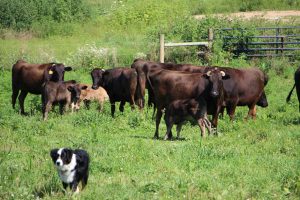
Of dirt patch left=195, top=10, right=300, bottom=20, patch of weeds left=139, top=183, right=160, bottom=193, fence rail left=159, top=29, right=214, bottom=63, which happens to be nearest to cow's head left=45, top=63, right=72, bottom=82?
fence rail left=159, top=29, right=214, bottom=63

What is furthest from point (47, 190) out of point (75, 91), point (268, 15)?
point (268, 15)

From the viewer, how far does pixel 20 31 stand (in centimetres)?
3612

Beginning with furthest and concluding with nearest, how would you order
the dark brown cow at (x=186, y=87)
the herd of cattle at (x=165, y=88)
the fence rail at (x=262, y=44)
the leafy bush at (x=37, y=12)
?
the leafy bush at (x=37, y=12) < the fence rail at (x=262, y=44) < the dark brown cow at (x=186, y=87) < the herd of cattle at (x=165, y=88)

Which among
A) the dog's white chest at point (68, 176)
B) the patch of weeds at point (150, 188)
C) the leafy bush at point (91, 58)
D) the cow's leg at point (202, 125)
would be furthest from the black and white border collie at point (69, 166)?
the leafy bush at point (91, 58)

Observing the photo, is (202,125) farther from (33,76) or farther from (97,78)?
(33,76)

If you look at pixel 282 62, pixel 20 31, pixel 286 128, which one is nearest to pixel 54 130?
pixel 286 128

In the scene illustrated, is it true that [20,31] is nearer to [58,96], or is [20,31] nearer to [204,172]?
[58,96]

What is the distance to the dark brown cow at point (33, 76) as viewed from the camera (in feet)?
62.9

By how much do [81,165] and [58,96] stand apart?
917 cm

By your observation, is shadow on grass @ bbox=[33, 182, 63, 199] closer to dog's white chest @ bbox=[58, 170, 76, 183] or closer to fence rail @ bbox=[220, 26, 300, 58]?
dog's white chest @ bbox=[58, 170, 76, 183]

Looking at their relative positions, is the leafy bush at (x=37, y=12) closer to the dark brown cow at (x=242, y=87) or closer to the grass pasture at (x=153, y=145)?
the grass pasture at (x=153, y=145)

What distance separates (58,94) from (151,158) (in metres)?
7.35

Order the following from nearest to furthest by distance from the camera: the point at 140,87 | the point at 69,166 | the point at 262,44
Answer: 1. the point at 69,166
2. the point at 140,87
3. the point at 262,44

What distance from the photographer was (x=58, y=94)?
18547mm
